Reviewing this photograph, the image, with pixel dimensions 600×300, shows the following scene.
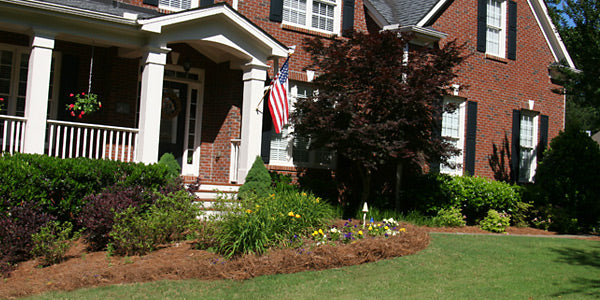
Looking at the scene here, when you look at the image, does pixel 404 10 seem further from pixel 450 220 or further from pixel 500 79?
pixel 450 220

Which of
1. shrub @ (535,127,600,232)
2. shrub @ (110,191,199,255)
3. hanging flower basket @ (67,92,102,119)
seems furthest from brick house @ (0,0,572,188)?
shrub @ (535,127,600,232)

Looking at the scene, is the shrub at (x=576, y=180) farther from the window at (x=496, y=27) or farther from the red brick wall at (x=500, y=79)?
the window at (x=496, y=27)

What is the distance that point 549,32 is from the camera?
17.5 meters

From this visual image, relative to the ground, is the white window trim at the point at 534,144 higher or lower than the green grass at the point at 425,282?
higher

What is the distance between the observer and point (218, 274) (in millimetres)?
6898

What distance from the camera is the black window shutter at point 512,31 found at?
54.4ft

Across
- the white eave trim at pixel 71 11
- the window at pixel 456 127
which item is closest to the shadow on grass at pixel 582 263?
the window at pixel 456 127

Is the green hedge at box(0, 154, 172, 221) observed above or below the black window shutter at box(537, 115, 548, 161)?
below

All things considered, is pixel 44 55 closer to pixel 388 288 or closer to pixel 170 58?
pixel 170 58

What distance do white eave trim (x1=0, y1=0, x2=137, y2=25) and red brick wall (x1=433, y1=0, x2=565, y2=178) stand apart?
865 centimetres

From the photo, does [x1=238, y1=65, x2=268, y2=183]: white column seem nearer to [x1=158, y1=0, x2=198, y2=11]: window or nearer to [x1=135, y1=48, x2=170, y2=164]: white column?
[x1=135, y1=48, x2=170, y2=164]: white column

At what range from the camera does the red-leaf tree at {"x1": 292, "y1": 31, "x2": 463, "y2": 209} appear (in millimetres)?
10977

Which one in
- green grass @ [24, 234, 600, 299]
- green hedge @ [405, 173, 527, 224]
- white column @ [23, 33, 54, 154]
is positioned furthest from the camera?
green hedge @ [405, 173, 527, 224]

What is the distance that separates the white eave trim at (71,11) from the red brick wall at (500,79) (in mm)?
8649
